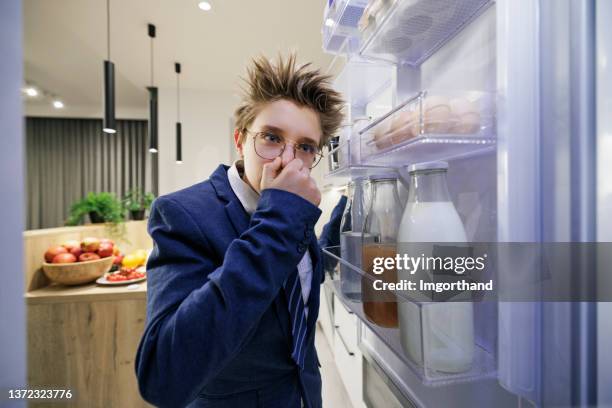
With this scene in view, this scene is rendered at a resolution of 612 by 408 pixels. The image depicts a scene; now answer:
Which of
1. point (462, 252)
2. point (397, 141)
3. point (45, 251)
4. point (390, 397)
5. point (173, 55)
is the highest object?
point (173, 55)

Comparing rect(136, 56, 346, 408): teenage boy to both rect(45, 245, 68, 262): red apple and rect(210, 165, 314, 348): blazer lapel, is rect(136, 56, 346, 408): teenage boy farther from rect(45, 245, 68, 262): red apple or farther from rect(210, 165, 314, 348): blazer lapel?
rect(45, 245, 68, 262): red apple

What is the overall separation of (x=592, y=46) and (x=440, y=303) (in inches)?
11.8

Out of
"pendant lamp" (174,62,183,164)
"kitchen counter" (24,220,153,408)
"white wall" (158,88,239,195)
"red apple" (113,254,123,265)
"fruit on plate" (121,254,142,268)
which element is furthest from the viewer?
"white wall" (158,88,239,195)

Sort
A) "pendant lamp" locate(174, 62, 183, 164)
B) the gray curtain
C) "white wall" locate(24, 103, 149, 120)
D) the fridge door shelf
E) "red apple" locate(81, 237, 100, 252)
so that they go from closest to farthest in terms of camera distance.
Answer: the fridge door shelf, "red apple" locate(81, 237, 100, 252), "pendant lamp" locate(174, 62, 183, 164), "white wall" locate(24, 103, 149, 120), the gray curtain

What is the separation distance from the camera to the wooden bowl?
123 centimetres

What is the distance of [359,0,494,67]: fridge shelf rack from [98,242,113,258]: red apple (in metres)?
1.56

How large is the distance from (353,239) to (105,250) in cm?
145

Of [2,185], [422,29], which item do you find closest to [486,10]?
[422,29]

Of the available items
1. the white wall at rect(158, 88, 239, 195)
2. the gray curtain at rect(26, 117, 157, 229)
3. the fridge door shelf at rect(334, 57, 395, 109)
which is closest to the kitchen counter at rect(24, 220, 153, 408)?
the fridge door shelf at rect(334, 57, 395, 109)

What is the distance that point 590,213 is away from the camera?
25cm

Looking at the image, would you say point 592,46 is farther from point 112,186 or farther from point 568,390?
point 112,186

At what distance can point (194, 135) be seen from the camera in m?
3.29

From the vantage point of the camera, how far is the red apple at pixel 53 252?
129cm

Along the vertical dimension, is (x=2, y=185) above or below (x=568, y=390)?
above
